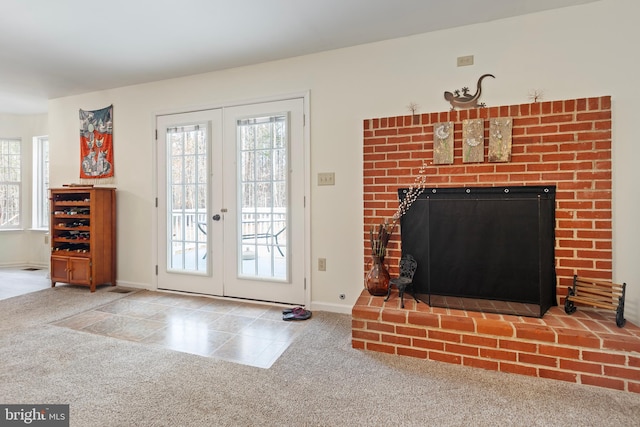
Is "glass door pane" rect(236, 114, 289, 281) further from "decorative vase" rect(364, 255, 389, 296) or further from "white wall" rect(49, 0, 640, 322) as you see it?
"decorative vase" rect(364, 255, 389, 296)

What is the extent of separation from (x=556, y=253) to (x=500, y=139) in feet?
2.96

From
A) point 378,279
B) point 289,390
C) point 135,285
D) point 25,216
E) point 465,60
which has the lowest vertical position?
point 289,390

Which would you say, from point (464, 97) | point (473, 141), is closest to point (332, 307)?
point (473, 141)

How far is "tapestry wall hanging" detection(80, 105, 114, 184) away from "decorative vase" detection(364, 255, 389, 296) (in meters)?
3.39

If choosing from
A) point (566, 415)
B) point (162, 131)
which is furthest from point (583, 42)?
point (162, 131)

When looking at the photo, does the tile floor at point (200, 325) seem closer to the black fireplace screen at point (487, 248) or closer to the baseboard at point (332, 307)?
the baseboard at point (332, 307)

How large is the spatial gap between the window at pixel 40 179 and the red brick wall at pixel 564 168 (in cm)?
579

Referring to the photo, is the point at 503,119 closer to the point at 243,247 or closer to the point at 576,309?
the point at 576,309

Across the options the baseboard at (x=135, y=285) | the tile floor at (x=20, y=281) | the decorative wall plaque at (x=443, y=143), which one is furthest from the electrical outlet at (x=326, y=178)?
the tile floor at (x=20, y=281)

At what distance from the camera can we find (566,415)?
150 centimetres

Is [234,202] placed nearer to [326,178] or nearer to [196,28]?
[326,178]

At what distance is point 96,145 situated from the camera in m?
3.94

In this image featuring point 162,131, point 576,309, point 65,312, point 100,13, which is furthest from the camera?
point 162,131

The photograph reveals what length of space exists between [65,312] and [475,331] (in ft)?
11.3
